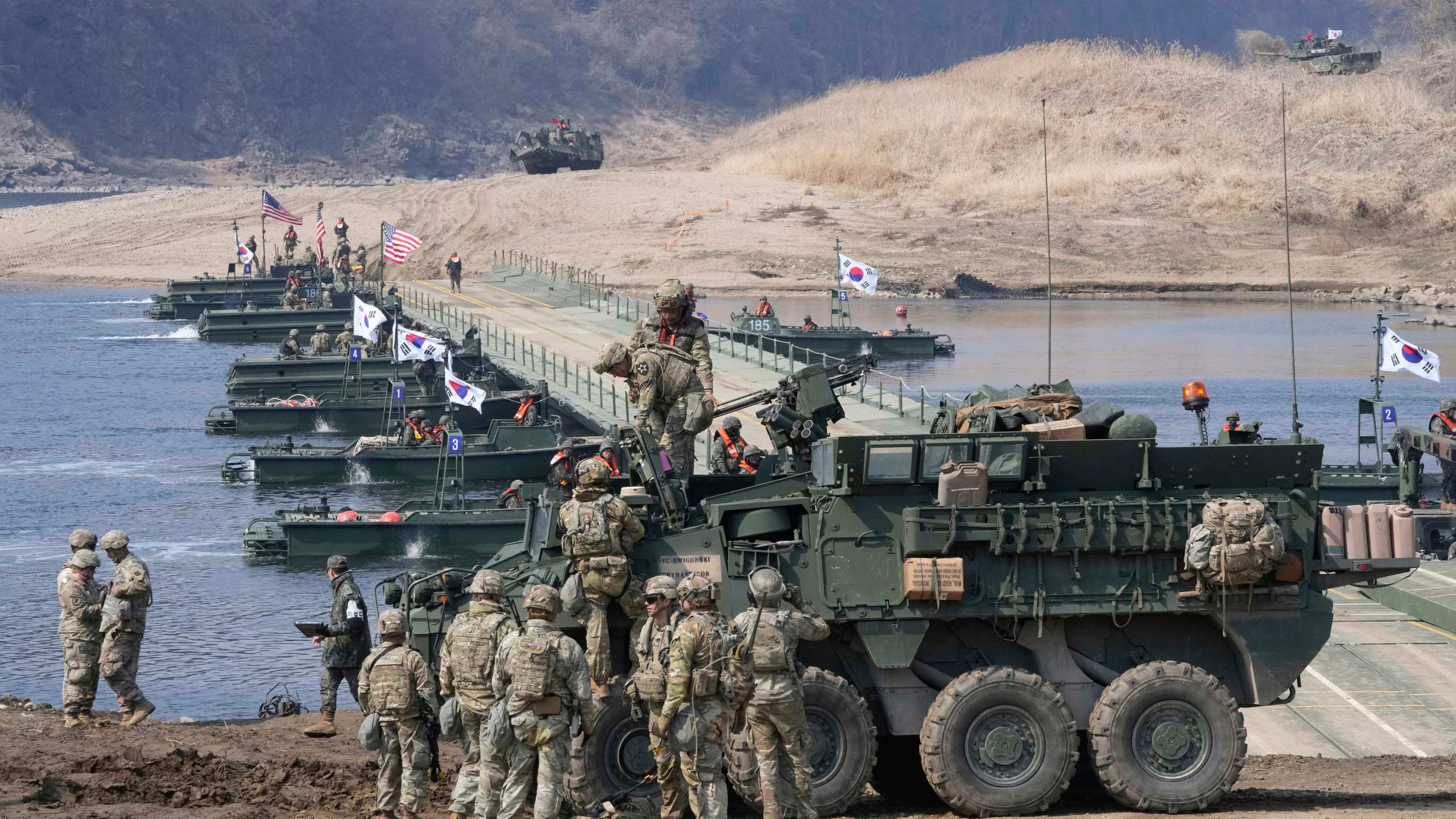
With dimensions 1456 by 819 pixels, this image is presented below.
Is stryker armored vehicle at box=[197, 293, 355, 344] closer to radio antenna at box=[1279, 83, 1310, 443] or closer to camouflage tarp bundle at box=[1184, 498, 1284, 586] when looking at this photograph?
radio antenna at box=[1279, 83, 1310, 443]

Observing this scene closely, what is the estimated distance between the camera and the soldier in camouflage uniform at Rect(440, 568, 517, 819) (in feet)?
44.5

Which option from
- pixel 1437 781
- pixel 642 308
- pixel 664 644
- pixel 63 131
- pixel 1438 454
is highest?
pixel 63 131

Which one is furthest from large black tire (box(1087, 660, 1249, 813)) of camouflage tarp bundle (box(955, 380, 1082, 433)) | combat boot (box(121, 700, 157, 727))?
combat boot (box(121, 700, 157, 727))

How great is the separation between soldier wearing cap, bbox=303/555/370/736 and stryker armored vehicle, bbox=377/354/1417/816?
2672 millimetres

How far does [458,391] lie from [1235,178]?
197ft

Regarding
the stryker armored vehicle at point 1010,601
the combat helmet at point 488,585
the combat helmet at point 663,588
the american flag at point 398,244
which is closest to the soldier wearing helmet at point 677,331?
the stryker armored vehicle at point 1010,601

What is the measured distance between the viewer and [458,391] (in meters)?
37.9

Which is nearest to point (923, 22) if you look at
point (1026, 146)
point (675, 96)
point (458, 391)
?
point (675, 96)

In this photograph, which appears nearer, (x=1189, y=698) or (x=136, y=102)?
(x=1189, y=698)

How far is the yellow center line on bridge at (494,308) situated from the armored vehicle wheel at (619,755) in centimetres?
4420

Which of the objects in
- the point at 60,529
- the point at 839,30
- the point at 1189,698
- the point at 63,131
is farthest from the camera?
the point at 839,30

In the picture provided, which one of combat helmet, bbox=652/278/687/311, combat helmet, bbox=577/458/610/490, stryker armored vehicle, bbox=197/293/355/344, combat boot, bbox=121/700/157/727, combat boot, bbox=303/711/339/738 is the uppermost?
stryker armored vehicle, bbox=197/293/355/344

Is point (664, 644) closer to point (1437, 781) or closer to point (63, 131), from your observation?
point (1437, 781)

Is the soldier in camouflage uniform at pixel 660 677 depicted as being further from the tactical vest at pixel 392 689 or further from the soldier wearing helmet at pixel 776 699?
the tactical vest at pixel 392 689
